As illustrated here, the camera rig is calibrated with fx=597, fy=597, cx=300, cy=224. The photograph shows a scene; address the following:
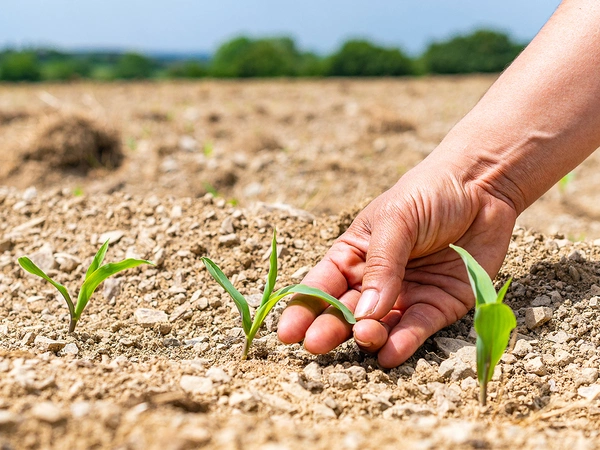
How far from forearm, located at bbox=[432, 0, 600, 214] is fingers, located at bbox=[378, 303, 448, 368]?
0.50 meters

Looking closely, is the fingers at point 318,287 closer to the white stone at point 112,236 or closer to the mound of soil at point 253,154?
the white stone at point 112,236

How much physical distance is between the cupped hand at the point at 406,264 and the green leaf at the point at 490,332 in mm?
267

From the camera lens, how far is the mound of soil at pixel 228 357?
44.9 inches

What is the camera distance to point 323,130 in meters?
6.39

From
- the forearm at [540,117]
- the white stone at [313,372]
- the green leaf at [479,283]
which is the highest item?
the forearm at [540,117]

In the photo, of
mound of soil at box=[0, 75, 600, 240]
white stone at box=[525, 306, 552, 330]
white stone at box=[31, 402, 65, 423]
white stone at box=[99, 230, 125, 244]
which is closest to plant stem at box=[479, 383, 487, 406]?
white stone at box=[525, 306, 552, 330]

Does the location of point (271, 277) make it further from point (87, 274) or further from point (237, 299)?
point (87, 274)

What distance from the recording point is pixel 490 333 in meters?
1.42

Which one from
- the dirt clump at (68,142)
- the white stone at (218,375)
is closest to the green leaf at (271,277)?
the white stone at (218,375)

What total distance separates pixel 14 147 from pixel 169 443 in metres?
4.30

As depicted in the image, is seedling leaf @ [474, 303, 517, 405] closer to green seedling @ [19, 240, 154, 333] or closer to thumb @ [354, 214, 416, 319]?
thumb @ [354, 214, 416, 319]

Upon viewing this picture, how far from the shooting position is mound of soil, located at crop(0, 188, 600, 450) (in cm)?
114

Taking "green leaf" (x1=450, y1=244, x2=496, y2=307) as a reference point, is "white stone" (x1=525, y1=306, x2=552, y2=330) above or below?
below

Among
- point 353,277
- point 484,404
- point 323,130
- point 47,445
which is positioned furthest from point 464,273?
point 323,130
